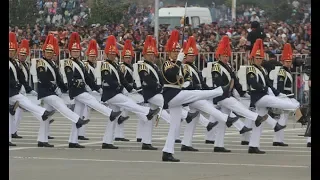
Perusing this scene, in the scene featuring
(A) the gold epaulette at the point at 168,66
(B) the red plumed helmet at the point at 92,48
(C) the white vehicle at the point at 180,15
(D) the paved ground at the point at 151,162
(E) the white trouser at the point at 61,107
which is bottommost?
(D) the paved ground at the point at 151,162

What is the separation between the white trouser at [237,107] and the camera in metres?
17.6

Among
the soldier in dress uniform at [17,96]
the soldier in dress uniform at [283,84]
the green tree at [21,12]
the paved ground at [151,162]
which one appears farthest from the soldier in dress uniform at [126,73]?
the green tree at [21,12]

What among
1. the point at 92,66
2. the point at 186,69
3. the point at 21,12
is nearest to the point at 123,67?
the point at 92,66

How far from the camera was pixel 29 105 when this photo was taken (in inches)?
728

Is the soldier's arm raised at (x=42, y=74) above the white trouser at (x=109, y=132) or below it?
above

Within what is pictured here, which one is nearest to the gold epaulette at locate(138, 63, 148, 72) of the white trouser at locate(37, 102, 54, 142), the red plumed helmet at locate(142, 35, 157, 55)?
the red plumed helmet at locate(142, 35, 157, 55)

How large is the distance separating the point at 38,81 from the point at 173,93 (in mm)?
3859

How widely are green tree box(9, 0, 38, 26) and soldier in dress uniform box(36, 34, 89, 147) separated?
61.9 ft

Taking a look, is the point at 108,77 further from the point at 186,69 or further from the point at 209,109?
the point at 209,109

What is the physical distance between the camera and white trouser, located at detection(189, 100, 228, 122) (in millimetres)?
17250

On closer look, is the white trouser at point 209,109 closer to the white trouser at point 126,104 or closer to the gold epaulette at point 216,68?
the gold epaulette at point 216,68

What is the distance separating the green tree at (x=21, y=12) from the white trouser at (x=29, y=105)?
18947mm

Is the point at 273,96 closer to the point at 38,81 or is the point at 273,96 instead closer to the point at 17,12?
the point at 38,81
